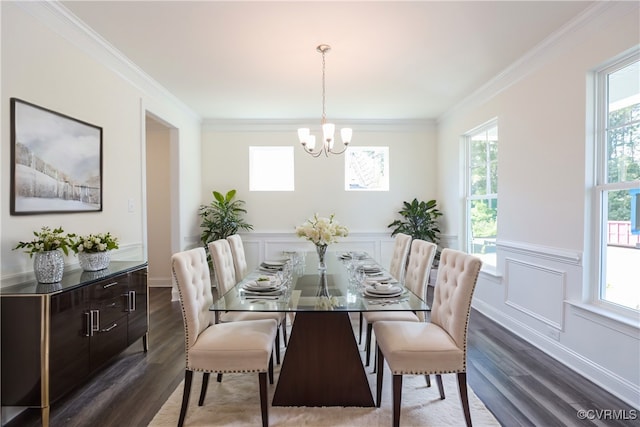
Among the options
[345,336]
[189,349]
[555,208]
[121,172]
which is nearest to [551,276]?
[555,208]

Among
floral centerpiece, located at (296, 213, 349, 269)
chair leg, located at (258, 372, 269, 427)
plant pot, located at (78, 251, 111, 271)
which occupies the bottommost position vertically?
chair leg, located at (258, 372, 269, 427)

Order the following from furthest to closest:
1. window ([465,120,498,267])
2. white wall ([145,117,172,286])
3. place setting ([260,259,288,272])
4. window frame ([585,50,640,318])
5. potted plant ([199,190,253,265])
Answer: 1. white wall ([145,117,172,286])
2. potted plant ([199,190,253,265])
3. window ([465,120,498,267])
4. place setting ([260,259,288,272])
5. window frame ([585,50,640,318])

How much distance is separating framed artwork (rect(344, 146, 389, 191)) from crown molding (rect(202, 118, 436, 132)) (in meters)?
0.35

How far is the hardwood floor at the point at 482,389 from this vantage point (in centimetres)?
212

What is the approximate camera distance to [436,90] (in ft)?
14.0

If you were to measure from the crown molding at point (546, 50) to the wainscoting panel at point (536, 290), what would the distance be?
1.83m

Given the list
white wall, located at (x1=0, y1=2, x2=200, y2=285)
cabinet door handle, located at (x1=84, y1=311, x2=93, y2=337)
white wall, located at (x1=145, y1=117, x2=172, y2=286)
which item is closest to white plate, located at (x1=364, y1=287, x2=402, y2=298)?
cabinet door handle, located at (x1=84, y1=311, x2=93, y2=337)

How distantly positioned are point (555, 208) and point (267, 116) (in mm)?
3992

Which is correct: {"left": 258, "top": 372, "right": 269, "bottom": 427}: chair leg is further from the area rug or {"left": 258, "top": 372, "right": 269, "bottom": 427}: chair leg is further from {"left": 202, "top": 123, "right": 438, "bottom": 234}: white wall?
{"left": 202, "top": 123, "right": 438, "bottom": 234}: white wall

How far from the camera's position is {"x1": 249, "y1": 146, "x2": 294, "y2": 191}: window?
5824 millimetres

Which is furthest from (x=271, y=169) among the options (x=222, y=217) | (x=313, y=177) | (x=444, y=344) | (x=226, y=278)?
(x=444, y=344)

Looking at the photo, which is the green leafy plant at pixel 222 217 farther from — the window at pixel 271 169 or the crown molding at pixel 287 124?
the crown molding at pixel 287 124

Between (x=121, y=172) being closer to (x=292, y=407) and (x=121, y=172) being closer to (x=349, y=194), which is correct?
(x=292, y=407)

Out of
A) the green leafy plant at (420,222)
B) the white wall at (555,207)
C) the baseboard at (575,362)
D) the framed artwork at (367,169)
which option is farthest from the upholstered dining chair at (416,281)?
the framed artwork at (367,169)
